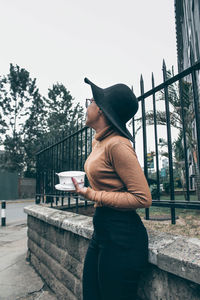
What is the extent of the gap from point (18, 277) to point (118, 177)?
305cm

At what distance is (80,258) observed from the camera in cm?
232

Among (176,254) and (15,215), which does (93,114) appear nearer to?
(176,254)

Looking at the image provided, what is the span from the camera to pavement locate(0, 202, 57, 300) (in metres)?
2.90

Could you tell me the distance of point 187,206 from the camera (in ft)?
5.69

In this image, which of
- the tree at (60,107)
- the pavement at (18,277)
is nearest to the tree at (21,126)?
the tree at (60,107)

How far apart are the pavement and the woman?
1884mm

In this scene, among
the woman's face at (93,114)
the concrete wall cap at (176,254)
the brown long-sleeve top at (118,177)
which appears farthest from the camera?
the woman's face at (93,114)

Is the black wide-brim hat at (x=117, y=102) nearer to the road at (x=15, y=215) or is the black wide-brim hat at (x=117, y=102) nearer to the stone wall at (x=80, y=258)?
the stone wall at (x=80, y=258)

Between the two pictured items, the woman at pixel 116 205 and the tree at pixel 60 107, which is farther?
the tree at pixel 60 107

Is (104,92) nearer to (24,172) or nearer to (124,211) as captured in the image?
(124,211)

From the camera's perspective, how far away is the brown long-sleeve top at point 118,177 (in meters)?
1.25

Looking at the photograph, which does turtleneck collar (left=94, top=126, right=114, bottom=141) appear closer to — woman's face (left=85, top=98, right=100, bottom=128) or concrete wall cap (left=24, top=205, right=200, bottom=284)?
woman's face (left=85, top=98, right=100, bottom=128)

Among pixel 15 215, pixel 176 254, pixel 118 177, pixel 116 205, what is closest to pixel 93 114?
pixel 118 177

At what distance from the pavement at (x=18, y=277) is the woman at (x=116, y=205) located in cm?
188
